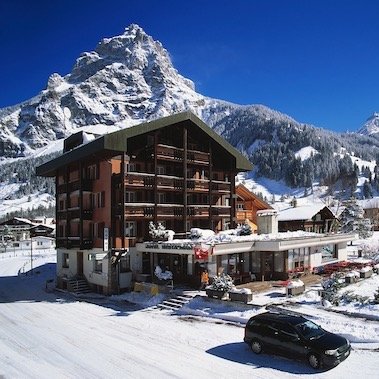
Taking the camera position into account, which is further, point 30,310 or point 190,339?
point 30,310

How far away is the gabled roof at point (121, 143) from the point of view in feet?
113

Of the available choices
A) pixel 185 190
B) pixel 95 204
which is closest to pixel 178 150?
pixel 185 190

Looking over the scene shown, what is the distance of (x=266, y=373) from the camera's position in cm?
1612

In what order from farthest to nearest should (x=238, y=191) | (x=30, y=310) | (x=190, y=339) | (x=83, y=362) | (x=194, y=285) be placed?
1. (x=238, y=191)
2. (x=194, y=285)
3. (x=30, y=310)
4. (x=190, y=339)
5. (x=83, y=362)

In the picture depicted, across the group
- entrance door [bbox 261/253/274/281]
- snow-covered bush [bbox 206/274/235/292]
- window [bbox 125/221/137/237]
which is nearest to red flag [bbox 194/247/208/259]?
snow-covered bush [bbox 206/274/235/292]

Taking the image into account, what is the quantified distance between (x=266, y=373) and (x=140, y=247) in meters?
20.8

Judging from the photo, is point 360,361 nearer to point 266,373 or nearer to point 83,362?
point 266,373

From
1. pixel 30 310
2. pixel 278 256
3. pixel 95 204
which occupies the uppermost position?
pixel 95 204

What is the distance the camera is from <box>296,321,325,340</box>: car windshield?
17.1 meters

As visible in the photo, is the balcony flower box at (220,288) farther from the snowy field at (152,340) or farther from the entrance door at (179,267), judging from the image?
the entrance door at (179,267)

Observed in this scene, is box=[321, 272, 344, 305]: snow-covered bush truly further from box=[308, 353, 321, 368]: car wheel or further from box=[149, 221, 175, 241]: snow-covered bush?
box=[149, 221, 175, 241]: snow-covered bush

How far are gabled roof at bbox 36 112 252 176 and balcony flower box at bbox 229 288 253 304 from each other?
15794 millimetres

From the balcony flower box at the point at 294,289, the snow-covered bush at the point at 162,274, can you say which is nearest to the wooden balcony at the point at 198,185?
the snow-covered bush at the point at 162,274

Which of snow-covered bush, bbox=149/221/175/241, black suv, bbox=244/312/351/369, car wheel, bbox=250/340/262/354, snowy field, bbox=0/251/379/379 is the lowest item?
snowy field, bbox=0/251/379/379
